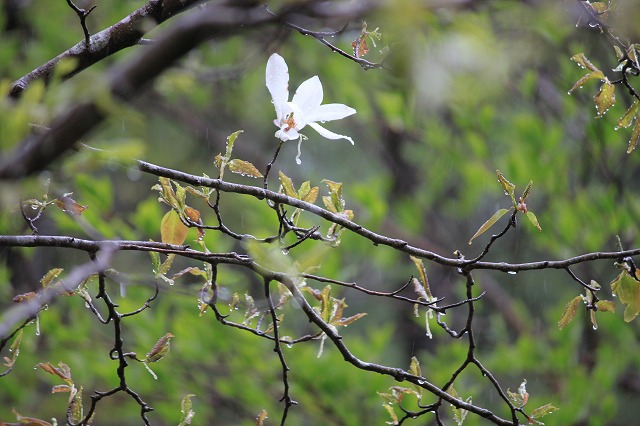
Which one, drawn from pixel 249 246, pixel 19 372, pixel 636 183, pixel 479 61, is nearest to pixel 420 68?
pixel 479 61

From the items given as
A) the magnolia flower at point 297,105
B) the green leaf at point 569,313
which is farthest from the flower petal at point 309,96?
the green leaf at point 569,313

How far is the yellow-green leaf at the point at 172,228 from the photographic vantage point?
1000 mm

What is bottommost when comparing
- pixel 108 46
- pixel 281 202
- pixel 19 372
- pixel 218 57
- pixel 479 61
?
pixel 19 372

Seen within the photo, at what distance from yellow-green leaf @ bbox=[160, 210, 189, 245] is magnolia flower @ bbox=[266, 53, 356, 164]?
224 millimetres

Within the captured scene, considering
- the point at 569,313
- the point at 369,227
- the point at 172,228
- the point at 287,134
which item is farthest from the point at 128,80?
the point at 369,227

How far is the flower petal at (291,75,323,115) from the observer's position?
916mm

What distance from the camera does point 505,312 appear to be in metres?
3.08

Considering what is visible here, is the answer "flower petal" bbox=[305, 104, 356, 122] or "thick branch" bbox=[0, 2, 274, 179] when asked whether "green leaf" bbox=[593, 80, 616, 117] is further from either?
"thick branch" bbox=[0, 2, 274, 179]

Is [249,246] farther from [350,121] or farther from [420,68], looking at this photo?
[350,121]

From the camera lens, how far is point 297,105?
917 mm

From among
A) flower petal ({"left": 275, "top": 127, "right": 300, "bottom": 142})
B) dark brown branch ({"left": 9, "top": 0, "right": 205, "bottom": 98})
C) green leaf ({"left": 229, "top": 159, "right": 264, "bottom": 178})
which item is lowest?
green leaf ({"left": 229, "top": 159, "right": 264, "bottom": 178})

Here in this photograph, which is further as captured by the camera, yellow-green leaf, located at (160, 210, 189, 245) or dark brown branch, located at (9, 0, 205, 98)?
yellow-green leaf, located at (160, 210, 189, 245)

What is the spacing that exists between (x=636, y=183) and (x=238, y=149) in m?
1.91

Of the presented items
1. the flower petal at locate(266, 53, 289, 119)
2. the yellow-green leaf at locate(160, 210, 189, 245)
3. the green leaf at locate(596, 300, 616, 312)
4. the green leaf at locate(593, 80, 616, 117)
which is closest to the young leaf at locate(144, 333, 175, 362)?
the yellow-green leaf at locate(160, 210, 189, 245)
